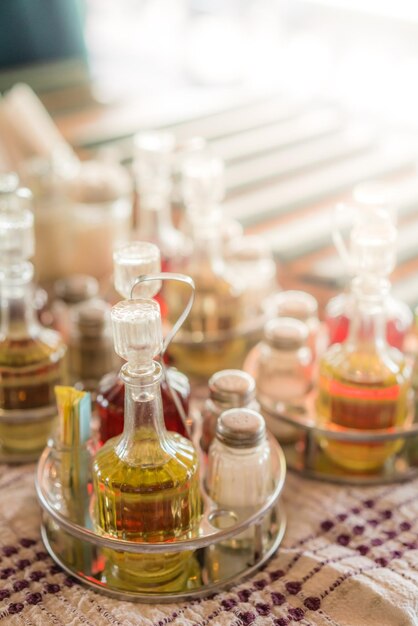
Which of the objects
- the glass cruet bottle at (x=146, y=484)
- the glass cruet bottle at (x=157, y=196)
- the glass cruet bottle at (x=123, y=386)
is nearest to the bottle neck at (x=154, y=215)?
the glass cruet bottle at (x=157, y=196)

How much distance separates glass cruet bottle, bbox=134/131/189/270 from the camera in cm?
100

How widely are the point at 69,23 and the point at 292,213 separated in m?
1.08

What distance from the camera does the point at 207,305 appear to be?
0.98 metres

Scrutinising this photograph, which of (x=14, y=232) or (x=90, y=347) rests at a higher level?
(x=14, y=232)

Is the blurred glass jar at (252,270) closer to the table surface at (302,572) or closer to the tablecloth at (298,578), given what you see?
the table surface at (302,572)

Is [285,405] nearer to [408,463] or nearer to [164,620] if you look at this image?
[408,463]

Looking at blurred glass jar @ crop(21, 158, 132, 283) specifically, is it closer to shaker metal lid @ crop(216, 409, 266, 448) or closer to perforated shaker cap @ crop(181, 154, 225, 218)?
perforated shaker cap @ crop(181, 154, 225, 218)

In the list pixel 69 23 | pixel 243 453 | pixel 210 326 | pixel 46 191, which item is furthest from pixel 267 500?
pixel 69 23

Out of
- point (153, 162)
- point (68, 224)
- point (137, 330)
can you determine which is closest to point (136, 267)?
point (137, 330)

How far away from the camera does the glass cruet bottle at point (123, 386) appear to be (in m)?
0.71

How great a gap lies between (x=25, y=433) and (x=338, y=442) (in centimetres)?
31

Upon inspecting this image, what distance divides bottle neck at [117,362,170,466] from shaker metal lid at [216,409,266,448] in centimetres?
5

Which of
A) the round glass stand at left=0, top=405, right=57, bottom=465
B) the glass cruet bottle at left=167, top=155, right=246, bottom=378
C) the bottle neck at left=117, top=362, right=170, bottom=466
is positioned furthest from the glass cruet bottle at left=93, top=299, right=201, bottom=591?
the glass cruet bottle at left=167, top=155, right=246, bottom=378

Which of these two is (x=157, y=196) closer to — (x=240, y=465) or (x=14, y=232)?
(x=14, y=232)
